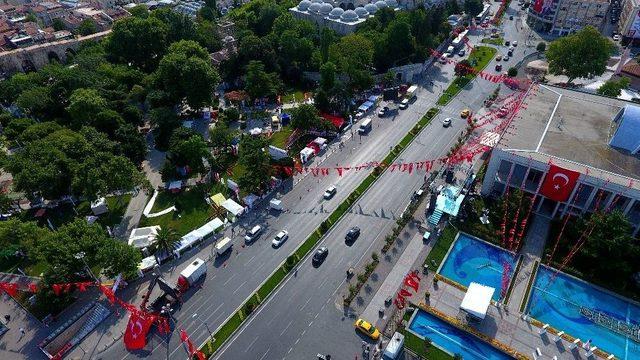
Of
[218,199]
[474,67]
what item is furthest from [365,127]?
[474,67]

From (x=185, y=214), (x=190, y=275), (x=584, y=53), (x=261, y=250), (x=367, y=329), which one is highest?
(x=584, y=53)

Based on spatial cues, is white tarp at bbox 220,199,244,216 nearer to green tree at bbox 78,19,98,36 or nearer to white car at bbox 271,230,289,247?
white car at bbox 271,230,289,247

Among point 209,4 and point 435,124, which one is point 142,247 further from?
point 209,4

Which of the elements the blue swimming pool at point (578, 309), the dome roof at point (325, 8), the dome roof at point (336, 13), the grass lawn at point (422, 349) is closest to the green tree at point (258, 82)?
the dome roof at point (336, 13)

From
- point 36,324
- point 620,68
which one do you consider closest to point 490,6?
point 620,68

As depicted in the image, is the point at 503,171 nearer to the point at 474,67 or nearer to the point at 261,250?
the point at 261,250

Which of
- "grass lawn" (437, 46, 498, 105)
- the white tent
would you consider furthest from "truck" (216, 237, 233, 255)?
"grass lawn" (437, 46, 498, 105)
